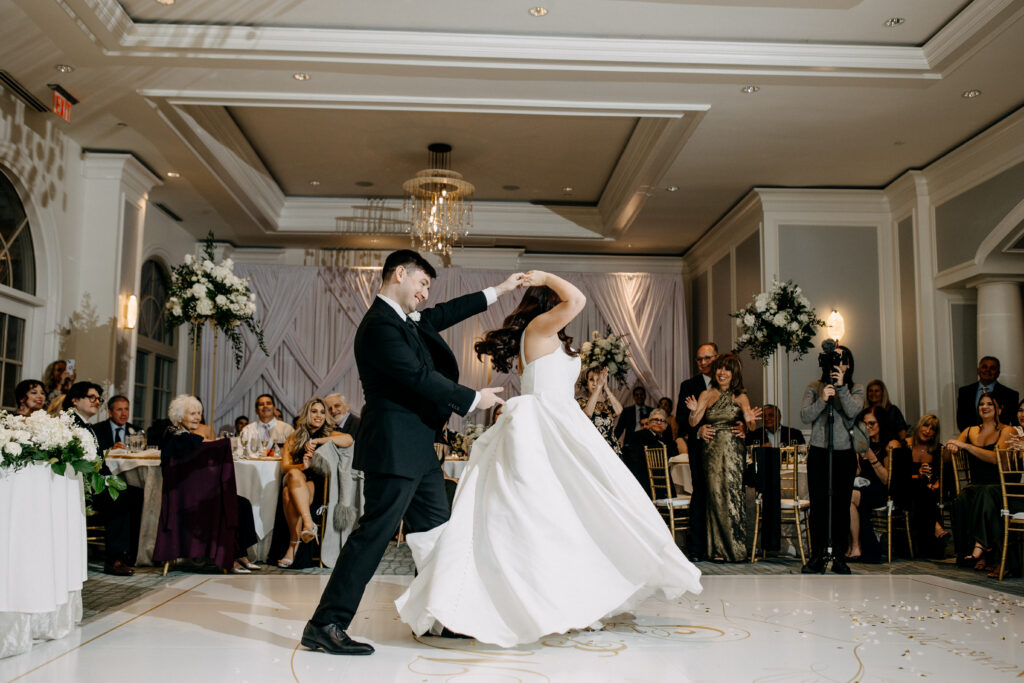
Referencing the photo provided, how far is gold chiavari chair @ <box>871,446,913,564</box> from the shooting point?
23.2ft

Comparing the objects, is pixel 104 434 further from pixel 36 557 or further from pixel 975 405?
pixel 975 405

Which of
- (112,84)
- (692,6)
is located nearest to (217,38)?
(112,84)

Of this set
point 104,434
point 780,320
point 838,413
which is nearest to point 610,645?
point 838,413

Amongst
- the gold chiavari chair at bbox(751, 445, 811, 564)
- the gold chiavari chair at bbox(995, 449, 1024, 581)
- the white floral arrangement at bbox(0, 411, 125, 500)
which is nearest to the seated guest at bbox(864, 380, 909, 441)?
the gold chiavari chair at bbox(751, 445, 811, 564)

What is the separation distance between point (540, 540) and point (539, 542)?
0.04 ft

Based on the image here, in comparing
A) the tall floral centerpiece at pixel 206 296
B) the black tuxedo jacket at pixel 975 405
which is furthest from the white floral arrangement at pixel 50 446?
the black tuxedo jacket at pixel 975 405

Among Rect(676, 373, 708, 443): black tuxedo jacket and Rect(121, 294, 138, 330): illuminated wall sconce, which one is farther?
Rect(121, 294, 138, 330): illuminated wall sconce

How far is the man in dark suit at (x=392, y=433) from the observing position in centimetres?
339

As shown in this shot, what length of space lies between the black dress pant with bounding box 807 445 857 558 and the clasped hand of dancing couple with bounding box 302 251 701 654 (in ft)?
9.18

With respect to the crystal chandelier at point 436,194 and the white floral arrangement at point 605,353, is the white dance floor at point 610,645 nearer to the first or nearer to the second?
the white floral arrangement at point 605,353

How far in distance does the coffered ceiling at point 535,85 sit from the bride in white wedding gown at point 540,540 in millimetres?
3153

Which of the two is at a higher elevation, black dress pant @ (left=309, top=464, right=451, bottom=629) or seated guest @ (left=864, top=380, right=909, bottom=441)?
seated guest @ (left=864, top=380, right=909, bottom=441)

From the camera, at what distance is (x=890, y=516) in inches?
279

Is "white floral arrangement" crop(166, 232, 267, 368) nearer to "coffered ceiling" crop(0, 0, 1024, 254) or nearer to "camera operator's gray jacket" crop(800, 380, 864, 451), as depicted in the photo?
"coffered ceiling" crop(0, 0, 1024, 254)
